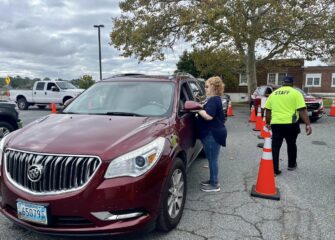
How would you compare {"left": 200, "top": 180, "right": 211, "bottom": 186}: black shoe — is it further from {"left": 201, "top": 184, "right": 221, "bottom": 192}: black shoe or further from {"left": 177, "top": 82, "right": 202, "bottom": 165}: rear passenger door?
{"left": 177, "top": 82, "right": 202, "bottom": 165}: rear passenger door

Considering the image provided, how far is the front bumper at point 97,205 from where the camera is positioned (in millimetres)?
2600

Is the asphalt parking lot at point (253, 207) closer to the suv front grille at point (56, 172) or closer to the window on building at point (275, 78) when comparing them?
the suv front grille at point (56, 172)

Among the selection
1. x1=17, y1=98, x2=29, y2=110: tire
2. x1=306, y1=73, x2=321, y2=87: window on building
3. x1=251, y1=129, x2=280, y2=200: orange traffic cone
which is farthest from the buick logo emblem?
x1=306, y1=73, x2=321, y2=87: window on building

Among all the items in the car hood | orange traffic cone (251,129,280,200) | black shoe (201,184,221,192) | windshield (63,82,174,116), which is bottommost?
black shoe (201,184,221,192)

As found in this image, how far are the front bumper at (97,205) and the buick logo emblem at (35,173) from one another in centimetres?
15

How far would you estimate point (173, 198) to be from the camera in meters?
3.33

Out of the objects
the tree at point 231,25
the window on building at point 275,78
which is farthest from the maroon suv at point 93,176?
the window on building at point 275,78

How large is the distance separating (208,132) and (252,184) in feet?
4.20

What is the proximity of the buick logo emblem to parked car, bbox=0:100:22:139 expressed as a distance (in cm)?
576

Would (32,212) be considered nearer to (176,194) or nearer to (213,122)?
(176,194)

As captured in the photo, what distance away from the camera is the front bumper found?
8.53 ft

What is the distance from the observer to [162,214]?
120 inches

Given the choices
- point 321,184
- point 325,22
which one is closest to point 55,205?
point 321,184

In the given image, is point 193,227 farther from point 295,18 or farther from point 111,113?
point 295,18
